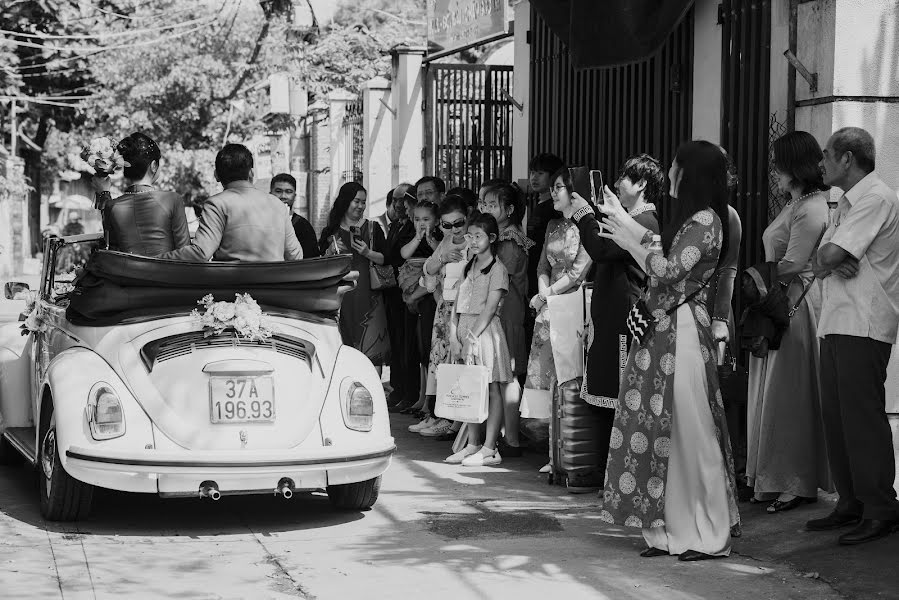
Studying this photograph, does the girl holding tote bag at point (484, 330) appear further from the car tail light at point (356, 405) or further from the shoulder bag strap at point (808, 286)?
the shoulder bag strap at point (808, 286)

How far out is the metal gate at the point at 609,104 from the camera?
902 cm

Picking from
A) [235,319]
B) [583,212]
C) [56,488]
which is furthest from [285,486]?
[583,212]

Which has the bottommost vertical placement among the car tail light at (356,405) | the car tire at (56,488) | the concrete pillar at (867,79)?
the car tire at (56,488)

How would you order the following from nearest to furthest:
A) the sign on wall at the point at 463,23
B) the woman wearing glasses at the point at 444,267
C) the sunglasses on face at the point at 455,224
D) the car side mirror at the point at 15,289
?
1. the car side mirror at the point at 15,289
2. the woman wearing glasses at the point at 444,267
3. the sunglasses on face at the point at 455,224
4. the sign on wall at the point at 463,23

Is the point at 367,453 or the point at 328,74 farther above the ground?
the point at 328,74

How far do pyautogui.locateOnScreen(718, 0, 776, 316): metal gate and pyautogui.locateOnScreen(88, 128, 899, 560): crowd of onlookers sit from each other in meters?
0.59

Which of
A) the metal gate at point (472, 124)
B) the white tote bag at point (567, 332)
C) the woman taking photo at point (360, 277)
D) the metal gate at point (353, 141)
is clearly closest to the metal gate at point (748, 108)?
the white tote bag at point (567, 332)

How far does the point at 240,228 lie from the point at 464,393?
2.18 meters

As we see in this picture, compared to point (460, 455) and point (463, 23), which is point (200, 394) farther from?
point (463, 23)

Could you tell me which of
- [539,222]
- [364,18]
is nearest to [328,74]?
[364,18]

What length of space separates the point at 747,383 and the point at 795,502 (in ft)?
2.68

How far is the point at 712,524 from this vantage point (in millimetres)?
5852

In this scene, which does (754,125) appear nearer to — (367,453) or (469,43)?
(367,453)

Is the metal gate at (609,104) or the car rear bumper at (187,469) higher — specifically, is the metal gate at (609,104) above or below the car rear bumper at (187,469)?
above
